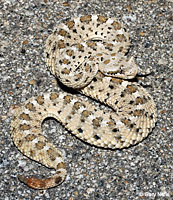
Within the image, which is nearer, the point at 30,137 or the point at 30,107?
the point at 30,137

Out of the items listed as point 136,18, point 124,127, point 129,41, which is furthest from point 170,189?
point 136,18

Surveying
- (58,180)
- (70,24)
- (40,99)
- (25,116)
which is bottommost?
(58,180)

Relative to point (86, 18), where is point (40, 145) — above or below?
below

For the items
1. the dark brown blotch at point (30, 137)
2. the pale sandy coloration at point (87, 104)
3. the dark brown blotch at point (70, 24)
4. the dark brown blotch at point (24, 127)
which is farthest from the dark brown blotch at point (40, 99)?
the dark brown blotch at point (70, 24)

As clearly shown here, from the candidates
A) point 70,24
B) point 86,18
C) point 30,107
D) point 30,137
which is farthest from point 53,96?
point 86,18

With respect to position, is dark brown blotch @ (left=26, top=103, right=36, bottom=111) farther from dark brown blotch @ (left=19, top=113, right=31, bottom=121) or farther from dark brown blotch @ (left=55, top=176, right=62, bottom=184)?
dark brown blotch @ (left=55, top=176, right=62, bottom=184)

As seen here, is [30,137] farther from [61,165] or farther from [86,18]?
[86,18]

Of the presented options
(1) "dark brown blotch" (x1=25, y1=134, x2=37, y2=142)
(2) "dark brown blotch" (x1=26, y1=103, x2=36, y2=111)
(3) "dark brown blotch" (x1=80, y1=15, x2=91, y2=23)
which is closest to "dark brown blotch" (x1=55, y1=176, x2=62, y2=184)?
(1) "dark brown blotch" (x1=25, y1=134, x2=37, y2=142)

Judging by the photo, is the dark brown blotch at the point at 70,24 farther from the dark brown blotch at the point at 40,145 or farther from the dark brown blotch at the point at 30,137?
the dark brown blotch at the point at 40,145

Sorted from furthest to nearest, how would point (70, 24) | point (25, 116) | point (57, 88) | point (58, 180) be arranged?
1. point (70, 24)
2. point (57, 88)
3. point (25, 116)
4. point (58, 180)
